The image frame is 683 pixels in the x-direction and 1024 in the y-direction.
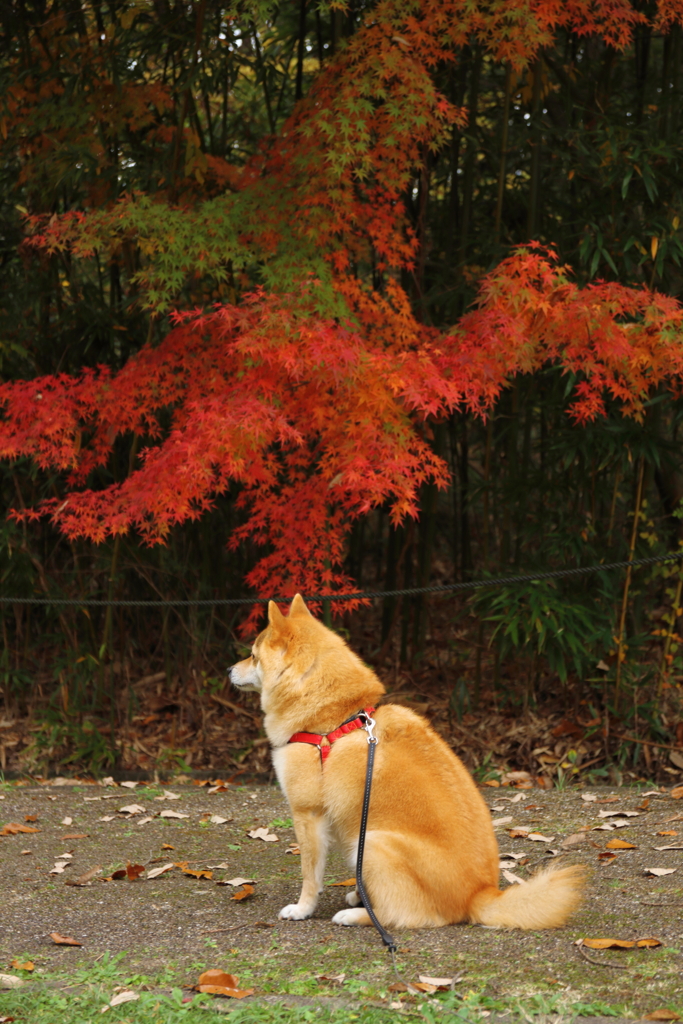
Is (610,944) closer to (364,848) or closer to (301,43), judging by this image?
(364,848)

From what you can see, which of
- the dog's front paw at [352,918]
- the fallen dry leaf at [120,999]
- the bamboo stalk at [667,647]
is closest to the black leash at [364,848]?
the dog's front paw at [352,918]

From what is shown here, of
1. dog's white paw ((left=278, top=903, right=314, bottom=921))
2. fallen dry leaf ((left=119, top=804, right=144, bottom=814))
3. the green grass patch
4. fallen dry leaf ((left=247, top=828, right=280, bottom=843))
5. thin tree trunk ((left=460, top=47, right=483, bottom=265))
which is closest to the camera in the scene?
the green grass patch

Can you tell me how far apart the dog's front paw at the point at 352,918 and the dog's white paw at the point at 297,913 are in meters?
0.11

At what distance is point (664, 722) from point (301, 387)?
10.3 ft

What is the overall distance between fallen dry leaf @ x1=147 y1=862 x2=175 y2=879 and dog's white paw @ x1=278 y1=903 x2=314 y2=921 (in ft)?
2.87

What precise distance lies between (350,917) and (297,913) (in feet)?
0.67

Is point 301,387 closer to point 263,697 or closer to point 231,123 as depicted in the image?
point 263,697

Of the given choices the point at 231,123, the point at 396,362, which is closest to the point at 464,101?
the point at 231,123

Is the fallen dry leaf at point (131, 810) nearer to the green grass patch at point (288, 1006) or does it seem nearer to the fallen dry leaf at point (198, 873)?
the fallen dry leaf at point (198, 873)

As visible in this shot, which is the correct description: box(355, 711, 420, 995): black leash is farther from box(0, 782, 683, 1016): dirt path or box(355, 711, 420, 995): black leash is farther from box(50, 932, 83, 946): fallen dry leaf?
box(50, 932, 83, 946): fallen dry leaf

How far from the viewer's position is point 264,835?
14.4ft

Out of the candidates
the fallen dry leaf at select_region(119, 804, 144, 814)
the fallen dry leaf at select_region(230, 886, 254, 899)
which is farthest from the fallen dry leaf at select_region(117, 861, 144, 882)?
the fallen dry leaf at select_region(119, 804, 144, 814)

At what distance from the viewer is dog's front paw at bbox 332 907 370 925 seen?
9.97ft

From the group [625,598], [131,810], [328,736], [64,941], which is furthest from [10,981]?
[625,598]
